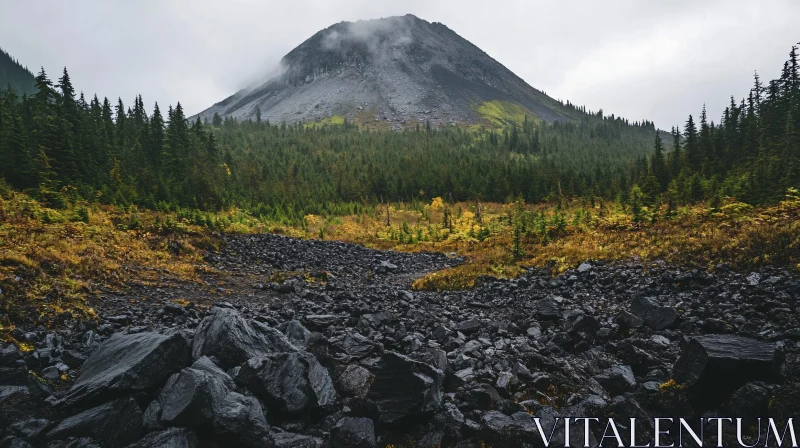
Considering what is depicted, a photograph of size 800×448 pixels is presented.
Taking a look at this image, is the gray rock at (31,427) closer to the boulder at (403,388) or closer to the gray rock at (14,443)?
the gray rock at (14,443)

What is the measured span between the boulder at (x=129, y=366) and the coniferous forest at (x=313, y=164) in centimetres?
2561

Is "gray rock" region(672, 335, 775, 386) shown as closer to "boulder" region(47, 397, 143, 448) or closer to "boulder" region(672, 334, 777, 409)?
"boulder" region(672, 334, 777, 409)

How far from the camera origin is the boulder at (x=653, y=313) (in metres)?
9.25

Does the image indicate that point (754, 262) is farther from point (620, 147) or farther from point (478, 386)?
point (620, 147)

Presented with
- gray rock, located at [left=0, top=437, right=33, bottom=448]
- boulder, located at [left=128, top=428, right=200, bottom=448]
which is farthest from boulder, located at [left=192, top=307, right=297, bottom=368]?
gray rock, located at [left=0, top=437, right=33, bottom=448]

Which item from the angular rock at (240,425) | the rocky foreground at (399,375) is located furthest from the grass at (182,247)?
the angular rock at (240,425)

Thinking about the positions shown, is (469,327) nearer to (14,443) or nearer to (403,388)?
(403,388)

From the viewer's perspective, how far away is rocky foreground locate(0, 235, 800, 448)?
530 cm

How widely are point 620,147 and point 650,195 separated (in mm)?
146187

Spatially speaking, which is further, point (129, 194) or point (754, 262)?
point (129, 194)

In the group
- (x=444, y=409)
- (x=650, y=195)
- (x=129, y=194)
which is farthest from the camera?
(x=650, y=195)

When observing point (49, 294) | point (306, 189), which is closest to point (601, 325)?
point (49, 294)

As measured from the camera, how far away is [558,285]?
1525 centimetres

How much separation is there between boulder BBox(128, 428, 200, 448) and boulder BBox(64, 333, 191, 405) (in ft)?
3.30
